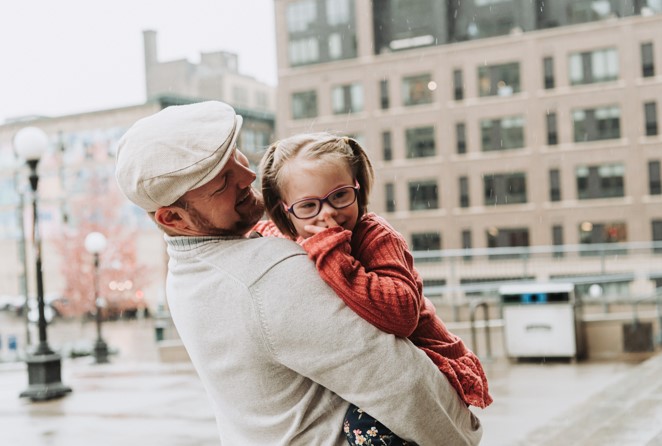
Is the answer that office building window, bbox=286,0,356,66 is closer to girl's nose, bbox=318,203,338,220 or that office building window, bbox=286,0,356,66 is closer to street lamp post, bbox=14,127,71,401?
street lamp post, bbox=14,127,71,401

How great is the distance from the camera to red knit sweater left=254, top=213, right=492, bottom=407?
5.61 feet

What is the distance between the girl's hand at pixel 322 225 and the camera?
1848 mm

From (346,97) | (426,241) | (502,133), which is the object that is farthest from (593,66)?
(346,97)

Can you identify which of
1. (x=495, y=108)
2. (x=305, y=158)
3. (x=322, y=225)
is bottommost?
(x=322, y=225)

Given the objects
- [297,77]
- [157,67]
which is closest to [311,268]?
[297,77]

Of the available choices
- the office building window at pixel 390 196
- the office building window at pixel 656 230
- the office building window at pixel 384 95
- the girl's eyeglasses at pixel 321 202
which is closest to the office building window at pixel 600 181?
the office building window at pixel 656 230

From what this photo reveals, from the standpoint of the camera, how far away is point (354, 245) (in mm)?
1928

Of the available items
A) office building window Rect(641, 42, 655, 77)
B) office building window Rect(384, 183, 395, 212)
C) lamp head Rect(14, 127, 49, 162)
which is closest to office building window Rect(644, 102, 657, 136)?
office building window Rect(641, 42, 655, 77)

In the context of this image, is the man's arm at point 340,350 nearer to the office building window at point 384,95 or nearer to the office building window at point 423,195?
the office building window at point 423,195

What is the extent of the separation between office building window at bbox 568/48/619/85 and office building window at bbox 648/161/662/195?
15.6 feet

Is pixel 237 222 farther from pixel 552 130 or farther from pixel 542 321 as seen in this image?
pixel 552 130

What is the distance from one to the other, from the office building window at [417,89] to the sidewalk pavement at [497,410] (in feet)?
125

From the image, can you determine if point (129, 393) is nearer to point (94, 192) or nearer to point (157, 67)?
point (94, 192)

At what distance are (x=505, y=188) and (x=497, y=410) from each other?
40.1 meters
